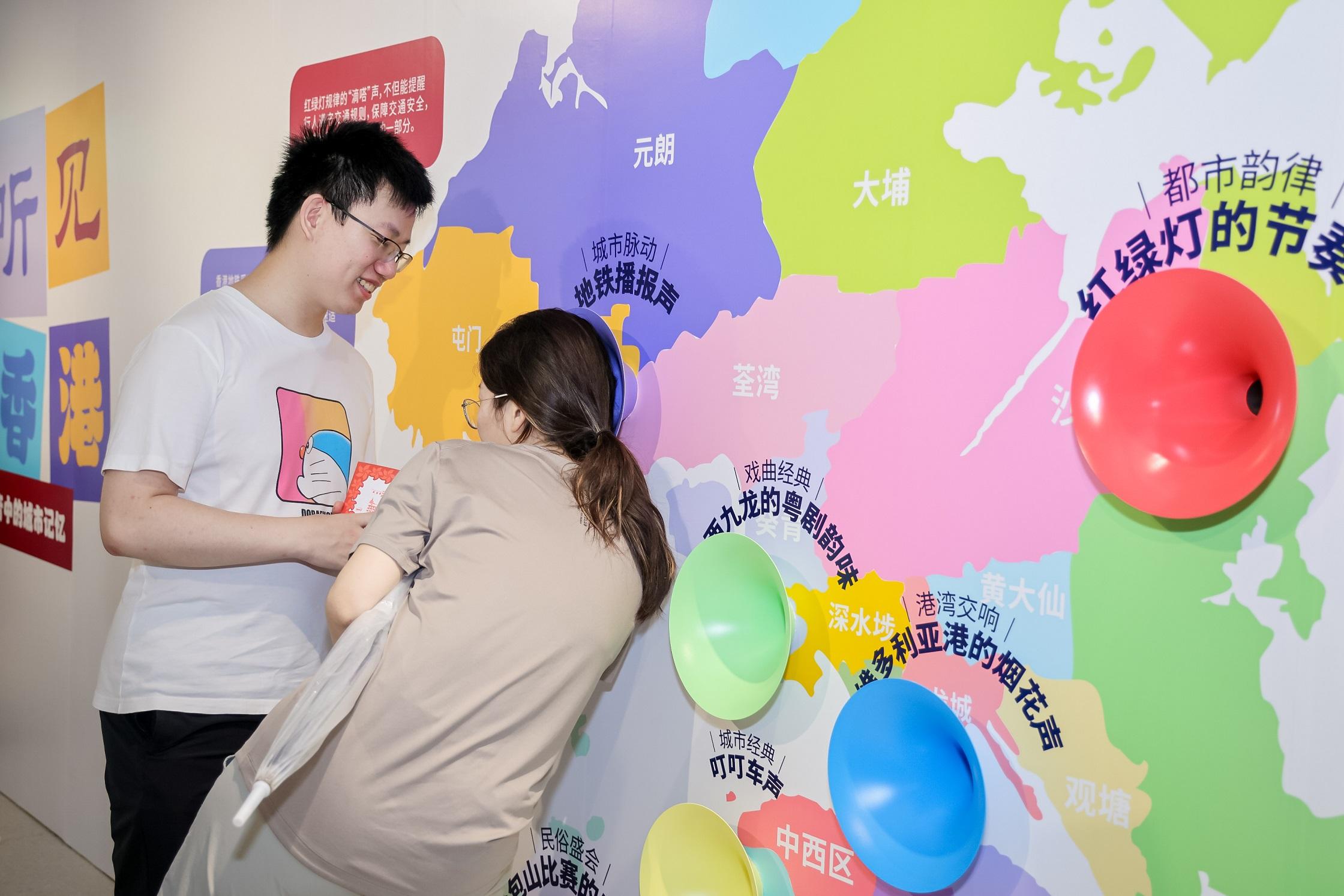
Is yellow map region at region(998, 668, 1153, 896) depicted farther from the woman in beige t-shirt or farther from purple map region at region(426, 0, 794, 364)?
purple map region at region(426, 0, 794, 364)

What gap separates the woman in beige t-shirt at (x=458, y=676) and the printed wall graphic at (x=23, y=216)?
2938mm

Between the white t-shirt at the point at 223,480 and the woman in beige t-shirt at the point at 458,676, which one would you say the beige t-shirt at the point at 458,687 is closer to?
the woman in beige t-shirt at the point at 458,676

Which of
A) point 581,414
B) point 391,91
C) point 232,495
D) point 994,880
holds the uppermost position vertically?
point 391,91

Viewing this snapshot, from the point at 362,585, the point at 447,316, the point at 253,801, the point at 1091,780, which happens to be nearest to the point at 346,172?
the point at 447,316

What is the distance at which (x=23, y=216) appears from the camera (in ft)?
12.3

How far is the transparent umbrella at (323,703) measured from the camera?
138cm

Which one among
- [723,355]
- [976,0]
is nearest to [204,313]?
[723,355]

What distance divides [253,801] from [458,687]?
1.07 feet

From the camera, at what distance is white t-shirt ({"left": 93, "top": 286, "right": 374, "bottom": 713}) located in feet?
5.68

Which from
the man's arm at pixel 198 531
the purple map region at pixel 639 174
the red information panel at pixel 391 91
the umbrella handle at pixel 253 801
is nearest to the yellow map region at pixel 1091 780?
the purple map region at pixel 639 174

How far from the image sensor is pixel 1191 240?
1191 millimetres

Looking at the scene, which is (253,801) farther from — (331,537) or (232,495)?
(232,495)

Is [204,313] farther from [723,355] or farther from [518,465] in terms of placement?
[723,355]

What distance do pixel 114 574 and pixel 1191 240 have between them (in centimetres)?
327
